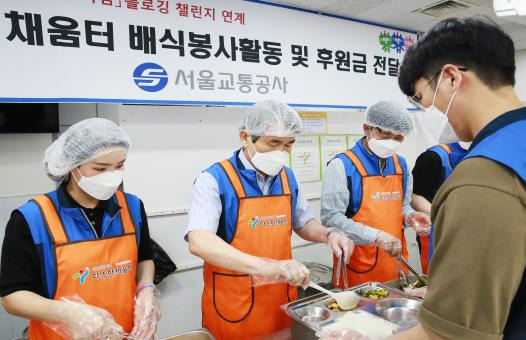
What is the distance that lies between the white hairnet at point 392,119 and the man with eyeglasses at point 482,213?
128 cm

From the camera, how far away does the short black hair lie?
784 millimetres

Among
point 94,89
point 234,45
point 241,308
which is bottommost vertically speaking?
point 241,308

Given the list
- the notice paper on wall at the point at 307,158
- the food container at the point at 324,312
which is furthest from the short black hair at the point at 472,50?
the notice paper on wall at the point at 307,158

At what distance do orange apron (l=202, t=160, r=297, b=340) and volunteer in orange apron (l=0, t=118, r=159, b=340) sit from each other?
30 cm

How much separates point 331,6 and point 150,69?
5.10 ft

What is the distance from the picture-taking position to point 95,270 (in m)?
1.34

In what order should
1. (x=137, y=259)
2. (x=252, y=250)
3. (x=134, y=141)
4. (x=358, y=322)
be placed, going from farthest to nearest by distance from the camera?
(x=134, y=141) < (x=252, y=250) < (x=137, y=259) < (x=358, y=322)

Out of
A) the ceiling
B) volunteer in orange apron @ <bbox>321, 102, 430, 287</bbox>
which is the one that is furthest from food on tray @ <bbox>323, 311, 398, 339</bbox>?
the ceiling

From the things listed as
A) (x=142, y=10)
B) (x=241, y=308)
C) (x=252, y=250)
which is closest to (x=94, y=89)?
(x=142, y=10)

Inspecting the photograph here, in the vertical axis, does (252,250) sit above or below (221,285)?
above

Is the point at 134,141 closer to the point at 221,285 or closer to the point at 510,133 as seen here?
the point at 221,285

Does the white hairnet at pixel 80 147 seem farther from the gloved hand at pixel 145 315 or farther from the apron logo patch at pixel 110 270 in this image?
the gloved hand at pixel 145 315

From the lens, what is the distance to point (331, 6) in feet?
9.59

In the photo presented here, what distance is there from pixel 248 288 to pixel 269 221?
12.3 inches
